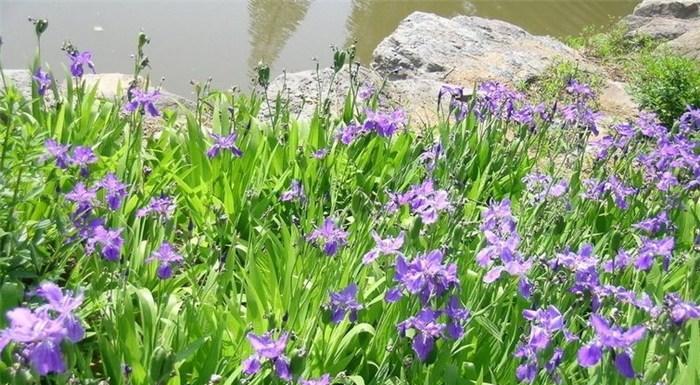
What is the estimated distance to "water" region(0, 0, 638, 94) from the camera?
21.0ft

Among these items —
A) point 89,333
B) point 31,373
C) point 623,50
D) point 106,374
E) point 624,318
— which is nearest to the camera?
point 31,373

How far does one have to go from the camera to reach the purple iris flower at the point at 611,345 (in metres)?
1.65

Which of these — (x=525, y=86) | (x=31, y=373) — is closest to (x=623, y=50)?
(x=525, y=86)

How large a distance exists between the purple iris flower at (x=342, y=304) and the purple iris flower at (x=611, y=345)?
0.55 m

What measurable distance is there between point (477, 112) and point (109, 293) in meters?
2.05

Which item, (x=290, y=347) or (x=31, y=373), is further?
(x=290, y=347)

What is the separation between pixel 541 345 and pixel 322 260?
82 cm

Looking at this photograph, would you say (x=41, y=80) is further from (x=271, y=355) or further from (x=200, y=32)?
(x=200, y=32)

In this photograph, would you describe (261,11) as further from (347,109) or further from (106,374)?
(106,374)

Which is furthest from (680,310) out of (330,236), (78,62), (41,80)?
(41,80)

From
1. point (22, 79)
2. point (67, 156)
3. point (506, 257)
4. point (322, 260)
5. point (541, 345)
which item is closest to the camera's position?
point (541, 345)

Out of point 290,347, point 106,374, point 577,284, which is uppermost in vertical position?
point 577,284

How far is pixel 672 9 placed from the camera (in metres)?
10.3

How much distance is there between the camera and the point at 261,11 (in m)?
8.79
